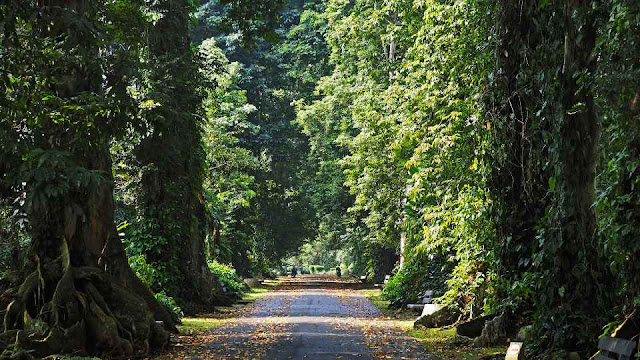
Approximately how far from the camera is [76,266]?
15.3 m

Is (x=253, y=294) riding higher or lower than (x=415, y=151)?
lower

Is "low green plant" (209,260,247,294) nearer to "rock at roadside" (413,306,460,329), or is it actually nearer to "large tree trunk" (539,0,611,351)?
"rock at roadside" (413,306,460,329)

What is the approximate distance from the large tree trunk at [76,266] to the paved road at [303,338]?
128 centimetres

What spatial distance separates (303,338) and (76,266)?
5.08 metres

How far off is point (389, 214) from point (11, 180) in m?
25.8

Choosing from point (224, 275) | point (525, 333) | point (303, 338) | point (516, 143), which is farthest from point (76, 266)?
point (224, 275)

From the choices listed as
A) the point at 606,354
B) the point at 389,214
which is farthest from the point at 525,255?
the point at 389,214

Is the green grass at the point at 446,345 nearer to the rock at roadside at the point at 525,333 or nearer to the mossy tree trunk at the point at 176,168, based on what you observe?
the rock at roadside at the point at 525,333

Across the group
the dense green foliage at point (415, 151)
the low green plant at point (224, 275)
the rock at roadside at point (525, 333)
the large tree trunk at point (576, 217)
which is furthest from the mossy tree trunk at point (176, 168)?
the large tree trunk at point (576, 217)

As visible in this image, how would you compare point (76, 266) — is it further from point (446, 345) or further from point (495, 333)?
point (495, 333)

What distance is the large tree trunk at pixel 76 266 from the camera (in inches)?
483

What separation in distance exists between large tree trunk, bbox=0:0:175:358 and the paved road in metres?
1.28

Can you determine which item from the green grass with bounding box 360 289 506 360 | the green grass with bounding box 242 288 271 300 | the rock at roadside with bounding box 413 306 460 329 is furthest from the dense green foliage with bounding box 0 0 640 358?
the green grass with bounding box 242 288 271 300

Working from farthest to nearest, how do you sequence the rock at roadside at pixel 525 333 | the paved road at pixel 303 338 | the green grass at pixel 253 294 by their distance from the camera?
the green grass at pixel 253 294, the paved road at pixel 303 338, the rock at roadside at pixel 525 333
